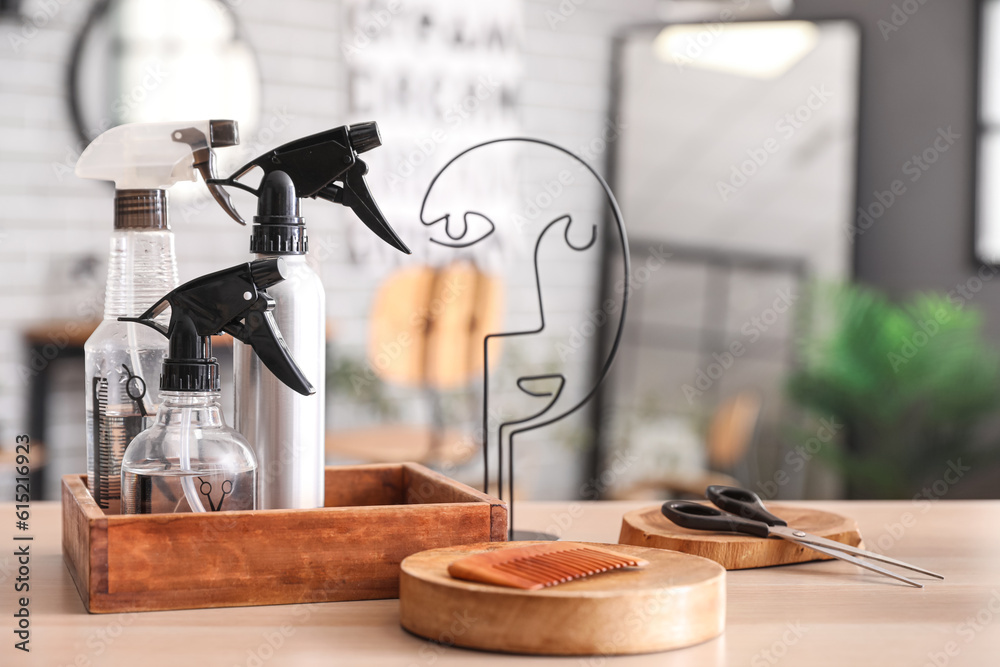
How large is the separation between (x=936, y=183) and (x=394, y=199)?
80.1 inches

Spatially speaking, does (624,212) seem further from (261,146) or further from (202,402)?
(202,402)

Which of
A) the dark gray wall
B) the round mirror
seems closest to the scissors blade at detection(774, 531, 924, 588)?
the round mirror

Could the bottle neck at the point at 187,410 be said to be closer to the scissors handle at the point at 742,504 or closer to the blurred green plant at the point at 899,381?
the scissors handle at the point at 742,504

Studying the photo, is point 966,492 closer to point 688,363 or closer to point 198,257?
point 688,363

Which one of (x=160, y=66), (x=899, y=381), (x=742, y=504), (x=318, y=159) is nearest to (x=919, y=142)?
(x=899, y=381)

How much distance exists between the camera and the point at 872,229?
3.78 meters

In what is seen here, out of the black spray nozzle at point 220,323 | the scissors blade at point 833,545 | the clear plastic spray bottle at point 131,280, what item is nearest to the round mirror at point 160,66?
the clear plastic spray bottle at point 131,280

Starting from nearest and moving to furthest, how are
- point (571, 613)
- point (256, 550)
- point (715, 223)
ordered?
point (571, 613)
point (256, 550)
point (715, 223)

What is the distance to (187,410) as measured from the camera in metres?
0.75

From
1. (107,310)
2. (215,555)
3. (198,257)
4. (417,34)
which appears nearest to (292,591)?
(215,555)

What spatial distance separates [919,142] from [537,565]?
3.53 meters

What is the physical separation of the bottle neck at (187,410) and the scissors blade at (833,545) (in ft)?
1.63

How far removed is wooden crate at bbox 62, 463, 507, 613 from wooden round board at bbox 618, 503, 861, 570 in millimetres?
165

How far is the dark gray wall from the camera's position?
371cm
